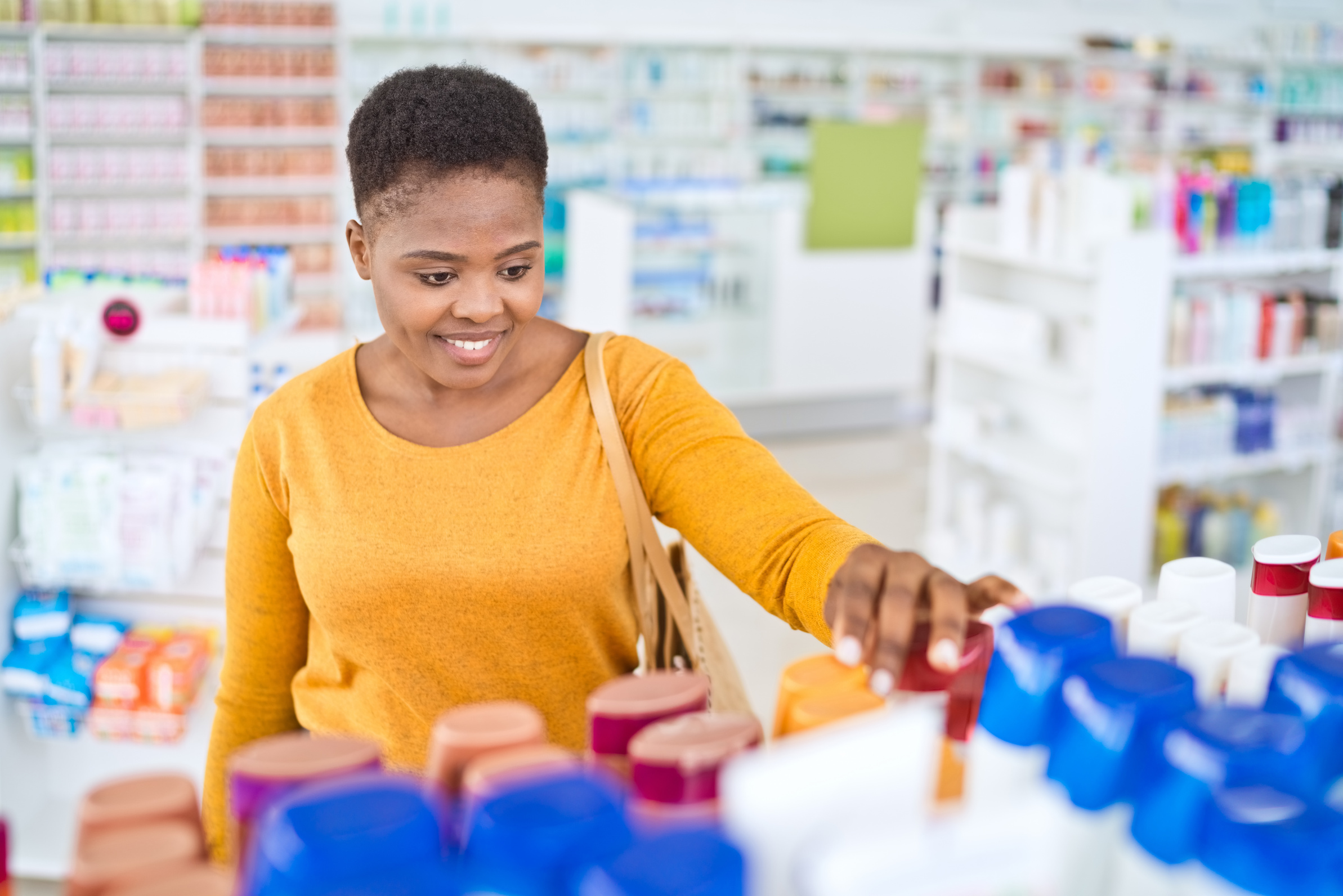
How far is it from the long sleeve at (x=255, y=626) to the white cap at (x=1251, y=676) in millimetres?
1063

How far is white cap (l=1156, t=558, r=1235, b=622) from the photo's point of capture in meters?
1.00

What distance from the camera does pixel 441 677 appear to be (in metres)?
1.42

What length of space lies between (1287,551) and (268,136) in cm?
763

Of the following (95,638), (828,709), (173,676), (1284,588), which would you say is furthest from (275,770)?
(95,638)

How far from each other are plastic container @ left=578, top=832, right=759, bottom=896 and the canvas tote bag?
2.64 ft

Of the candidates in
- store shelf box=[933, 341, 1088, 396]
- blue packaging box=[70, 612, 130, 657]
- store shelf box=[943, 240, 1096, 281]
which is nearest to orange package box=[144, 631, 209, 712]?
blue packaging box=[70, 612, 130, 657]

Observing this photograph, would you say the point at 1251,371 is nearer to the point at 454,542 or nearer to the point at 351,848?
the point at 454,542

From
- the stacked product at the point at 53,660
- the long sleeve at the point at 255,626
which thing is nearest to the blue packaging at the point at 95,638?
the stacked product at the point at 53,660

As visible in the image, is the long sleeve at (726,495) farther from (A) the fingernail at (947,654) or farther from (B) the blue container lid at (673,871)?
(B) the blue container lid at (673,871)

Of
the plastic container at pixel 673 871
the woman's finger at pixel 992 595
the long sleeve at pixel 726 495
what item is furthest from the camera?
the long sleeve at pixel 726 495

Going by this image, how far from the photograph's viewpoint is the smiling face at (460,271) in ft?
4.32

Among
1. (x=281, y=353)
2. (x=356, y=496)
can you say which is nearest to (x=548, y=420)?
(x=356, y=496)

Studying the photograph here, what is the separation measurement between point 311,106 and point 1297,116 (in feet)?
27.9

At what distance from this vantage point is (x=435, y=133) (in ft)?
4.33
